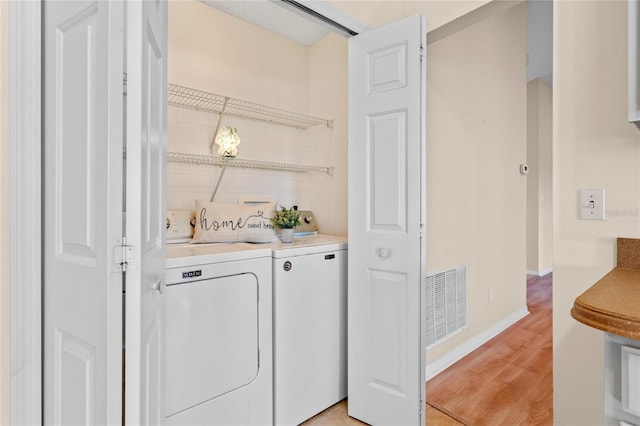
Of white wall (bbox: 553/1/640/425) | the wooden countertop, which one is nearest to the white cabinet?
the wooden countertop

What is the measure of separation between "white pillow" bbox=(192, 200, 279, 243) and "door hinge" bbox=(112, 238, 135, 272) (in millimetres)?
1220

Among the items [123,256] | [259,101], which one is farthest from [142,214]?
[259,101]

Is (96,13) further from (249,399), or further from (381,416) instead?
(381,416)

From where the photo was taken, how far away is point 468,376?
240 cm

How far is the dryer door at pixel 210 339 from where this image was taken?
146 cm

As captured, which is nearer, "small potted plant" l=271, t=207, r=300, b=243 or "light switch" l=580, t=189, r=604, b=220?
"light switch" l=580, t=189, r=604, b=220

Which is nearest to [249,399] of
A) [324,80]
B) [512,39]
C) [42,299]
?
[42,299]

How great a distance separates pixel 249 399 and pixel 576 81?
2009 millimetres

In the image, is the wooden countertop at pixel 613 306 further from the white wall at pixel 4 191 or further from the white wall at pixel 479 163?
the white wall at pixel 4 191

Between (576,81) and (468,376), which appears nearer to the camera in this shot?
(576,81)

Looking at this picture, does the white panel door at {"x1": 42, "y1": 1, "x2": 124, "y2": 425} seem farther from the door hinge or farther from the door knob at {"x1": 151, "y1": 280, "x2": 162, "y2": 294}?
the door knob at {"x1": 151, "y1": 280, "x2": 162, "y2": 294}

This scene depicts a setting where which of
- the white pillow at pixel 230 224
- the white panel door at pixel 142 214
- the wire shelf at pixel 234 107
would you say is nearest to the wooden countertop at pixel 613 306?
the white panel door at pixel 142 214

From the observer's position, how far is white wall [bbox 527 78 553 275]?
211 inches

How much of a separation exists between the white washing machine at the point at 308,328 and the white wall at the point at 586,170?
1097mm
